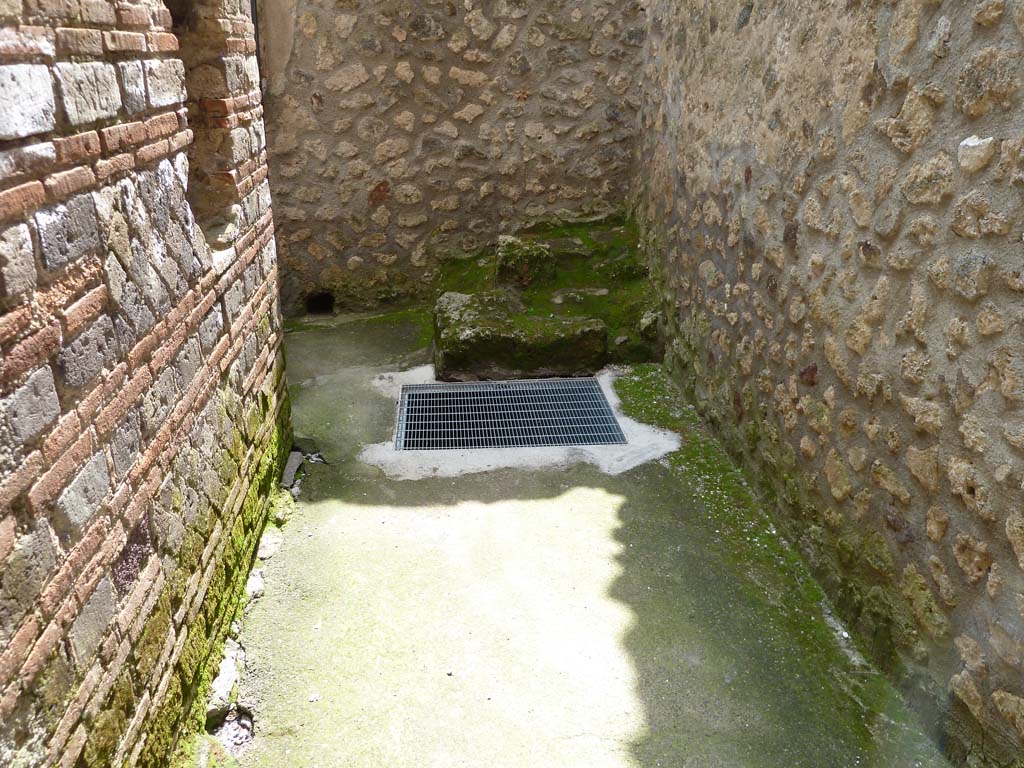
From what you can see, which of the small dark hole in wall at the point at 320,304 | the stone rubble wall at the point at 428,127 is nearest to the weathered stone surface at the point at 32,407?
the stone rubble wall at the point at 428,127

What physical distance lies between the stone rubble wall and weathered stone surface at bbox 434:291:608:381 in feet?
3.84

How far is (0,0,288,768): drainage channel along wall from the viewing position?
1.41 m

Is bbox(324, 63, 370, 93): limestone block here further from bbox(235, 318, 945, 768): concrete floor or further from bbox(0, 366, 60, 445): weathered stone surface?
bbox(0, 366, 60, 445): weathered stone surface

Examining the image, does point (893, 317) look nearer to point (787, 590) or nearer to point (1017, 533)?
point (1017, 533)

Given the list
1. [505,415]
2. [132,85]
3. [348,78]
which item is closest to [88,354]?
[132,85]

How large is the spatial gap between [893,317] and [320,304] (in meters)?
4.38

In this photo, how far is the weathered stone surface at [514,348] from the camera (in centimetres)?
470

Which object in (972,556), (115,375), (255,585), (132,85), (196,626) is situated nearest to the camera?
(115,375)

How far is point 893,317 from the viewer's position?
94.1 inches

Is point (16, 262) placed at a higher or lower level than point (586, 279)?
higher

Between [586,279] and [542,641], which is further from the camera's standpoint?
[586,279]

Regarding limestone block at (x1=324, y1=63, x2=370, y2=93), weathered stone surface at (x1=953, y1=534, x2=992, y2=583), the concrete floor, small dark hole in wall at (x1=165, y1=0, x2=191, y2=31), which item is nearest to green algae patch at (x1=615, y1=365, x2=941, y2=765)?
the concrete floor

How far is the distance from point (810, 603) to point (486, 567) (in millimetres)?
1198

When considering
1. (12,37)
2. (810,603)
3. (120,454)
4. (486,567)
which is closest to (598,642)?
(486,567)
